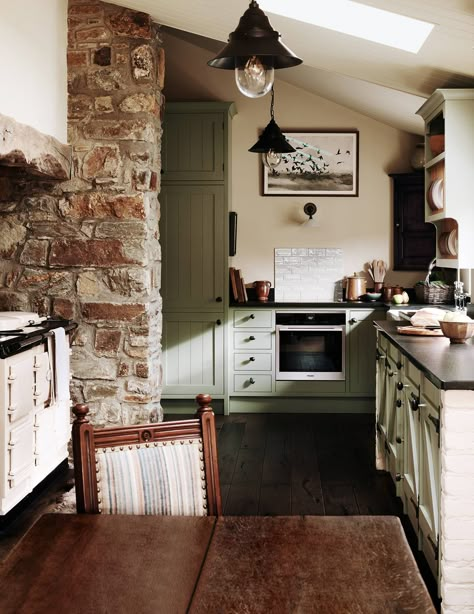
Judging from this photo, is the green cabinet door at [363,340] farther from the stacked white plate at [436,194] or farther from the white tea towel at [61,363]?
the white tea towel at [61,363]

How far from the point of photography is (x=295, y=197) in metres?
6.49

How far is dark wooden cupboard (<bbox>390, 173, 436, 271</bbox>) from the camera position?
6371mm

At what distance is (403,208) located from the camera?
6.40 metres

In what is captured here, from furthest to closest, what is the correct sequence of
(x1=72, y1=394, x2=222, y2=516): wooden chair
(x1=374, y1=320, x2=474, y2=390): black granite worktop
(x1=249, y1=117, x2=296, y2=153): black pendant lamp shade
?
(x1=249, y1=117, x2=296, y2=153): black pendant lamp shade < (x1=374, y1=320, x2=474, y2=390): black granite worktop < (x1=72, y1=394, x2=222, y2=516): wooden chair

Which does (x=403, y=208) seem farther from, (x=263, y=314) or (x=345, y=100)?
(x=263, y=314)

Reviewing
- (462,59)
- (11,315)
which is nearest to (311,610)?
(11,315)

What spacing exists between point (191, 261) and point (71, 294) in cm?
175

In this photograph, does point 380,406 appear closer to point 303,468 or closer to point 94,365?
point 303,468

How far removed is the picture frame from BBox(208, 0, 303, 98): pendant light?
4.42 meters

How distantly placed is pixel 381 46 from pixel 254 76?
2.26 metres

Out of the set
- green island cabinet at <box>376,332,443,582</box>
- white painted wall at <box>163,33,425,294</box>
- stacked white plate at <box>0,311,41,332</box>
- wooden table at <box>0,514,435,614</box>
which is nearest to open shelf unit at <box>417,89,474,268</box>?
green island cabinet at <box>376,332,443,582</box>

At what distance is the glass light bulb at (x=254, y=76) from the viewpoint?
2.02 meters

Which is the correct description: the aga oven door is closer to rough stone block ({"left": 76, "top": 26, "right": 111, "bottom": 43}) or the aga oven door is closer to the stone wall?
the stone wall

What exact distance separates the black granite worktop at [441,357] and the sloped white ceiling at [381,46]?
153 centimetres
